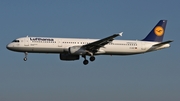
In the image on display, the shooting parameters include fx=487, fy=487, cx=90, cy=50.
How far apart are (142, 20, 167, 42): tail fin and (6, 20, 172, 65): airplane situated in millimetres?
1678

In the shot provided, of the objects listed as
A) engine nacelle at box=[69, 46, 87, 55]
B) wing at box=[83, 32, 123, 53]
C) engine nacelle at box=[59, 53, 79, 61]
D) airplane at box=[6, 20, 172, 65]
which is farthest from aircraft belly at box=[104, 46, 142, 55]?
engine nacelle at box=[59, 53, 79, 61]

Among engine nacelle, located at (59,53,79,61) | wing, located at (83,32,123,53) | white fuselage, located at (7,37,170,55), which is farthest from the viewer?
engine nacelle, located at (59,53,79,61)

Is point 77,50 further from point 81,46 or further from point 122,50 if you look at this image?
point 122,50

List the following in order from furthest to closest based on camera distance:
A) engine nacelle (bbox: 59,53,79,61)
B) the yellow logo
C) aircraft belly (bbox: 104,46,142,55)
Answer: the yellow logo, engine nacelle (bbox: 59,53,79,61), aircraft belly (bbox: 104,46,142,55)

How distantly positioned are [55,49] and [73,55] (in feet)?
14.5

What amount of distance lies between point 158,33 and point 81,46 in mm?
15986

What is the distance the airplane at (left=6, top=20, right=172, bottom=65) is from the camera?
72.9 m

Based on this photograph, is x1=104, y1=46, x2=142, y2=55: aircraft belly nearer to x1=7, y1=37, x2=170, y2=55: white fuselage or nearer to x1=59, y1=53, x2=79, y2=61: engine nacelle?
x1=7, y1=37, x2=170, y2=55: white fuselage

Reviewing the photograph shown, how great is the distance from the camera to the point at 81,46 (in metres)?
73.9

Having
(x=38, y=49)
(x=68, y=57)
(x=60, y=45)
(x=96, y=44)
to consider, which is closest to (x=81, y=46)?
(x=96, y=44)

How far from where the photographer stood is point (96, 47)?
7450 centimetres

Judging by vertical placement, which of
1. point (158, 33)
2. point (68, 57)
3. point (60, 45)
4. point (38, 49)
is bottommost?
point (68, 57)

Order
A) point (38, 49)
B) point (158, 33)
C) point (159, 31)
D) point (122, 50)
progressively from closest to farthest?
point (38, 49)
point (122, 50)
point (158, 33)
point (159, 31)

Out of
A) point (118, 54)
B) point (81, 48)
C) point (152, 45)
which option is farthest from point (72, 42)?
point (152, 45)
